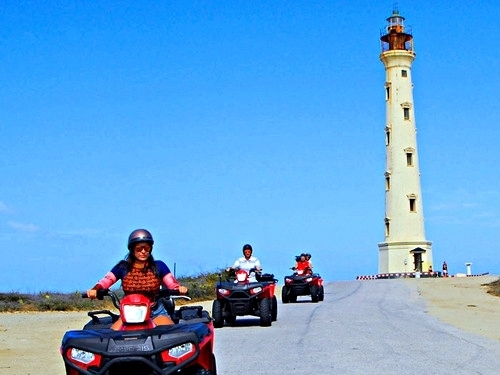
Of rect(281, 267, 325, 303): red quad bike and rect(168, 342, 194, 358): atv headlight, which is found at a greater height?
rect(281, 267, 325, 303): red quad bike

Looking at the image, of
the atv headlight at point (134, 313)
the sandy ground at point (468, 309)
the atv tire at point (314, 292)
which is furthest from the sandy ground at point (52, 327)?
the atv headlight at point (134, 313)

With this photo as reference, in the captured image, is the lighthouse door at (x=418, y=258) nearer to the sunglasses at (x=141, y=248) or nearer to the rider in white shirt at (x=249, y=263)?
the rider in white shirt at (x=249, y=263)

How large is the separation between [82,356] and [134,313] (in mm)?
549

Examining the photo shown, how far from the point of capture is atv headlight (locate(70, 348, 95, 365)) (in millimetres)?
6863

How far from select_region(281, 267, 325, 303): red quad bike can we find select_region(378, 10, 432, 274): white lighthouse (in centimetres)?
3533

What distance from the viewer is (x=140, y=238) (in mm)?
7961

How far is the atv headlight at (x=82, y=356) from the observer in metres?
6.86

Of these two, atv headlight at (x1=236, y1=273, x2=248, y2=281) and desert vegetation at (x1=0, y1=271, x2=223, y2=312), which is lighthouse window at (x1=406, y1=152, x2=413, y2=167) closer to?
desert vegetation at (x1=0, y1=271, x2=223, y2=312)

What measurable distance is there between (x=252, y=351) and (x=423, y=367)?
321cm

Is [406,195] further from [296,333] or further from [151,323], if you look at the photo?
[151,323]

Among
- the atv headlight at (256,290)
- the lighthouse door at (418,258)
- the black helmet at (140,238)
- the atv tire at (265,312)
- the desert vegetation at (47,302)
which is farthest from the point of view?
the lighthouse door at (418,258)

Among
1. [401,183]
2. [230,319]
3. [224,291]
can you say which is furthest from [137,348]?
[401,183]

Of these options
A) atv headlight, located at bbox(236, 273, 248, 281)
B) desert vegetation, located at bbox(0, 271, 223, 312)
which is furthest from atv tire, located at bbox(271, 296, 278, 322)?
desert vegetation, located at bbox(0, 271, 223, 312)

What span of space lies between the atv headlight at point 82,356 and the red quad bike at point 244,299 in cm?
1173
